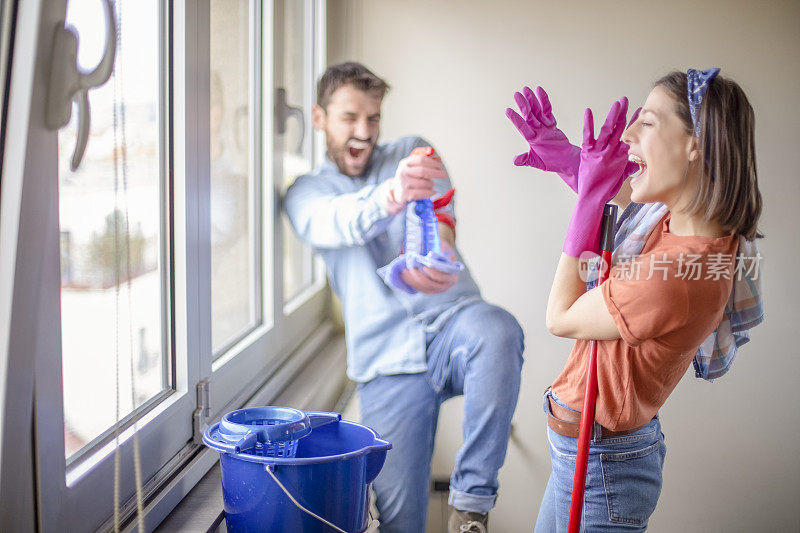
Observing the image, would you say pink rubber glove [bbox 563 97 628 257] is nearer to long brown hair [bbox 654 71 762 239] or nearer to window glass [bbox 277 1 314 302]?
long brown hair [bbox 654 71 762 239]

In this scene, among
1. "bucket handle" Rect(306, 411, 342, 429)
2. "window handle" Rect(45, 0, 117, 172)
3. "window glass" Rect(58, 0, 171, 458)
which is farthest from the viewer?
"bucket handle" Rect(306, 411, 342, 429)

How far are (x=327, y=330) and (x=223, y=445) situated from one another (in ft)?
2.90

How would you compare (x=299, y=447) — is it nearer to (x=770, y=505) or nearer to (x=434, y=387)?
(x=434, y=387)

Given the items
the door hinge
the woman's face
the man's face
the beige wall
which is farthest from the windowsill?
the woman's face

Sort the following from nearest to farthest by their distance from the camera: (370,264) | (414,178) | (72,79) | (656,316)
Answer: (72,79), (656,316), (414,178), (370,264)

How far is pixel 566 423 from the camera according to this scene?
1017 millimetres

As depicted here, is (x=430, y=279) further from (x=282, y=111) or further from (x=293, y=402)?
(x=282, y=111)

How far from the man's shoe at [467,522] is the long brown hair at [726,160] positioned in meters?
0.67

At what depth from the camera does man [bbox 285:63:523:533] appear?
1.27m

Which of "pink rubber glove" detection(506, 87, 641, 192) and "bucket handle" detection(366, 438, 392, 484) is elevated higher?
"pink rubber glove" detection(506, 87, 641, 192)

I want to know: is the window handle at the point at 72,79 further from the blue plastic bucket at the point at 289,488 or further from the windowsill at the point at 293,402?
the windowsill at the point at 293,402

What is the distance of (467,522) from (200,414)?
1.66 feet

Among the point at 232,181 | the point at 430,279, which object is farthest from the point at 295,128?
the point at 430,279

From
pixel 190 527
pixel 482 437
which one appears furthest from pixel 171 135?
pixel 482 437
